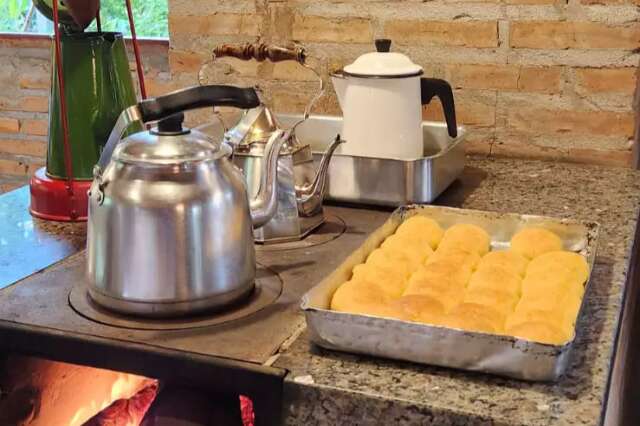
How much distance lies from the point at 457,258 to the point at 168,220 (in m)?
0.34

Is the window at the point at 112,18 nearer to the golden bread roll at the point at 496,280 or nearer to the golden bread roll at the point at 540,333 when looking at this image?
the golden bread roll at the point at 496,280

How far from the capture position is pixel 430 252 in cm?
102

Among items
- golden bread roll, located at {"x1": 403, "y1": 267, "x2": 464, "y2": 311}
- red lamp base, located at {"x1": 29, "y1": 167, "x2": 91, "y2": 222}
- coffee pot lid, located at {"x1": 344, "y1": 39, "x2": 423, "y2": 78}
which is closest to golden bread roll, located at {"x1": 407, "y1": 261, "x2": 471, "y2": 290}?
golden bread roll, located at {"x1": 403, "y1": 267, "x2": 464, "y2": 311}

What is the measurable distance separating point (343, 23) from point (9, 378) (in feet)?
3.26

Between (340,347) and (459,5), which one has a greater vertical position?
(459,5)

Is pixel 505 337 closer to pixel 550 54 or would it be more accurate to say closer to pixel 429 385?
pixel 429 385

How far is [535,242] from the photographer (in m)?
1.02

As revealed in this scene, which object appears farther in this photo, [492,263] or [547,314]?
[492,263]

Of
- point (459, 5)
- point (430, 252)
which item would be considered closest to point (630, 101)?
point (459, 5)

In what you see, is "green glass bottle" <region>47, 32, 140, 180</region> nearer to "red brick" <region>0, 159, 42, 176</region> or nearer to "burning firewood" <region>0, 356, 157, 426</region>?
"burning firewood" <region>0, 356, 157, 426</region>

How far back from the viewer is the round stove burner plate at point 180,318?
0.88m

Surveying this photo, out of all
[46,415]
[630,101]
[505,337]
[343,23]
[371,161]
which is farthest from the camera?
[343,23]

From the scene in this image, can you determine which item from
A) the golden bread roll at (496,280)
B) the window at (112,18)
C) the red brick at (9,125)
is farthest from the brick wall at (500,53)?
the red brick at (9,125)

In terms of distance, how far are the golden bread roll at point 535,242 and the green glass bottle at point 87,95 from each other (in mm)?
646
